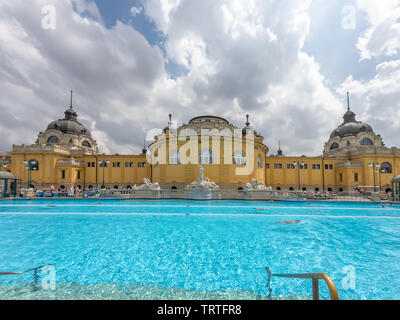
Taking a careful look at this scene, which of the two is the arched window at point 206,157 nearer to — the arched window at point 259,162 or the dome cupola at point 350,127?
the arched window at point 259,162

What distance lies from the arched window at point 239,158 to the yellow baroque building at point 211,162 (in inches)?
6.1

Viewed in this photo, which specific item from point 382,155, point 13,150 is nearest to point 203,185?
point 382,155

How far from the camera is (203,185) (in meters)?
21.2

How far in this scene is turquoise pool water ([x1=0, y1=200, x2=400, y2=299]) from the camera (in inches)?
174

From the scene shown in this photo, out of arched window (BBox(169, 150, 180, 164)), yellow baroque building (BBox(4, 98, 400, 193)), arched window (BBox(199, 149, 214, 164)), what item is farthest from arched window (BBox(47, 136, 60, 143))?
arched window (BBox(199, 149, 214, 164))

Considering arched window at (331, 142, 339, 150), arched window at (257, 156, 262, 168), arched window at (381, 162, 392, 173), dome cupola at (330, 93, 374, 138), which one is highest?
dome cupola at (330, 93, 374, 138)

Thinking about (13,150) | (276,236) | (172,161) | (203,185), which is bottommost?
(276,236)

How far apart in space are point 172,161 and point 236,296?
78.0 feet

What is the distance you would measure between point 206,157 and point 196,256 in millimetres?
20378

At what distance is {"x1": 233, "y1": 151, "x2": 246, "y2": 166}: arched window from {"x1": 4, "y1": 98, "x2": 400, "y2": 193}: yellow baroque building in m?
0.16

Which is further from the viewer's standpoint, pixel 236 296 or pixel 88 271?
pixel 88 271

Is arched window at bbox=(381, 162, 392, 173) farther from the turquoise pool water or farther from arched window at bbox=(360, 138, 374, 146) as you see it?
the turquoise pool water
